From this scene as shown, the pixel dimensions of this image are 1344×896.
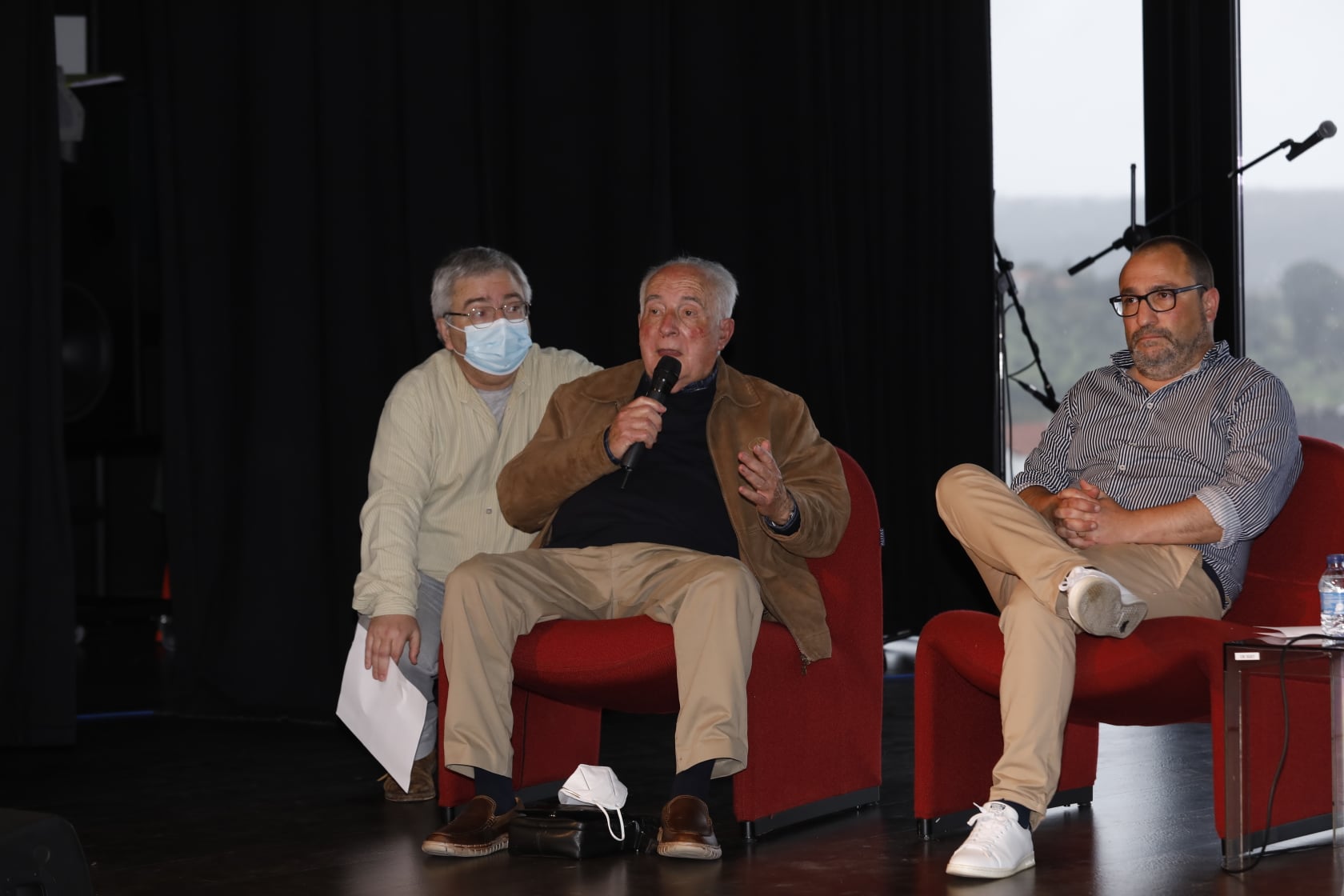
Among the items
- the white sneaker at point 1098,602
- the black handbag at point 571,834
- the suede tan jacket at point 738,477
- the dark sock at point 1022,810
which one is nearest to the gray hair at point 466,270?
the suede tan jacket at point 738,477

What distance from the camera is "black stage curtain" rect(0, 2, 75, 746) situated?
163 inches

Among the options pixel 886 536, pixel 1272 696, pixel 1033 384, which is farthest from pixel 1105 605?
pixel 1033 384

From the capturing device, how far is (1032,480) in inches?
127

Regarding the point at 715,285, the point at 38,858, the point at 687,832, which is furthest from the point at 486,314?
the point at 38,858

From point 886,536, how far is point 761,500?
2.61 metres

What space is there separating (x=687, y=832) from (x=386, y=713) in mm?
822

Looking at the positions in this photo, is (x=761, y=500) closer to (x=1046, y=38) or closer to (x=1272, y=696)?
(x=1272, y=696)

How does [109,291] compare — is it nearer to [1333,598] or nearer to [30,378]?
[30,378]

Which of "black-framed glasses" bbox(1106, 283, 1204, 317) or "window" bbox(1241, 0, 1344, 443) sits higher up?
"window" bbox(1241, 0, 1344, 443)

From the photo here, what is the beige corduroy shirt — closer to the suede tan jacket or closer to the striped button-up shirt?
the suede tan jacket

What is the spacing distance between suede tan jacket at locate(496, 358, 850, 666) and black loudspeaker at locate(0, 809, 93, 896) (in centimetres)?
170

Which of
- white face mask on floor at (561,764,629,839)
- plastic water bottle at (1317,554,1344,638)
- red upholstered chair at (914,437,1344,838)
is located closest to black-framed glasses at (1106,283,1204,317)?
red upholstered chair at (914,437,1344,838)

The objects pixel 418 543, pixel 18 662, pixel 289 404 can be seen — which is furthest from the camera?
pixel 289 404

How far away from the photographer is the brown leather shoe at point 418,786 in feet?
11.0
